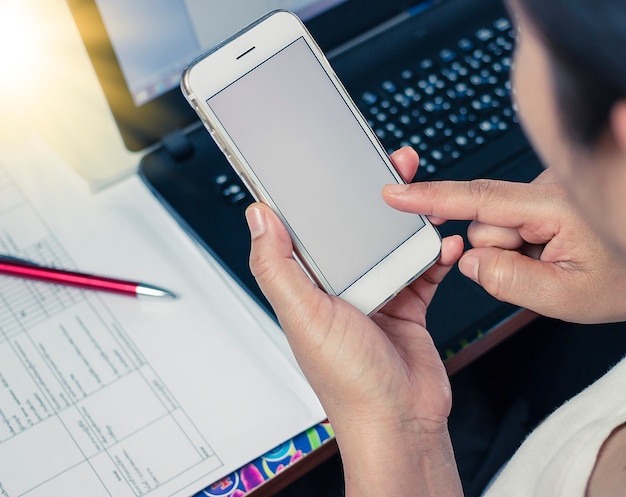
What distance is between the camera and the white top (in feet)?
1.54

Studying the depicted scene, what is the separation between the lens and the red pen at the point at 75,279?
1.89 ft

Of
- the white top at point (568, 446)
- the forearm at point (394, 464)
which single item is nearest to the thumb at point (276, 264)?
the forearm at point (394, 464)

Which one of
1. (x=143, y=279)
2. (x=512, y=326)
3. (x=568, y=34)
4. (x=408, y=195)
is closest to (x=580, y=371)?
(x=512, y=326)

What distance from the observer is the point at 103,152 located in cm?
66

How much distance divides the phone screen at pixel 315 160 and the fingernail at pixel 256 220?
0.02m

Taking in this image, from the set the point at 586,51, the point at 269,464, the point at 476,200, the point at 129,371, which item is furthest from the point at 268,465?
the point at 586,51

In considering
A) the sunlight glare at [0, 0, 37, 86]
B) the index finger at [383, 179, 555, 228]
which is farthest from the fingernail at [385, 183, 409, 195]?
the sunlight glare at [0, 0, 37, 86]

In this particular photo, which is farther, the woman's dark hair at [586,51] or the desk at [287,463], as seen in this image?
the desk at [287,463]

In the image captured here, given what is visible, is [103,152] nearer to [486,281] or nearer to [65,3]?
[65,3]

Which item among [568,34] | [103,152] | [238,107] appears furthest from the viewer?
[103,152]

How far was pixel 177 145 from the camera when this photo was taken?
26.1 inches

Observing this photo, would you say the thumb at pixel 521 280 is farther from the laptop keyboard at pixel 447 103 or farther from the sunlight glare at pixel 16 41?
the sunlight glare at pixel 16 41

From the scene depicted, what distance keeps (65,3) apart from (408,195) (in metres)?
0.30

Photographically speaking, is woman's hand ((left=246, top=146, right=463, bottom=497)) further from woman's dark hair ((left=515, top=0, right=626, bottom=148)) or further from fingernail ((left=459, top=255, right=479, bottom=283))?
woman's dark hair ((left=515, top=0, right=626, bottom=148))
